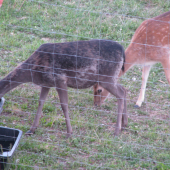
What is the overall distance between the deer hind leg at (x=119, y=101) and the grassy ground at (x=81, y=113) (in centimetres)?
15

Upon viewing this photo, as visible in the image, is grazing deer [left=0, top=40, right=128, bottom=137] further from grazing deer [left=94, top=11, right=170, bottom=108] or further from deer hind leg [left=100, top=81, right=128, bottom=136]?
grazing deer [left=94, top=11, right=170, bottom=108]

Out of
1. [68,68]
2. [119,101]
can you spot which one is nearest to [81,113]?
[119,101]

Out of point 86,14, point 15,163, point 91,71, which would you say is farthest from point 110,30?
point 15,163

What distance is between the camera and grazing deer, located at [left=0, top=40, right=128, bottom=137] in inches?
185

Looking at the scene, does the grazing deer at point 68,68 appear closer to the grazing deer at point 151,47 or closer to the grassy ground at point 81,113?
the grassy ground at point 81,113

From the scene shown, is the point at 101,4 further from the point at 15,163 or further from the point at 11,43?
the point at 15,163

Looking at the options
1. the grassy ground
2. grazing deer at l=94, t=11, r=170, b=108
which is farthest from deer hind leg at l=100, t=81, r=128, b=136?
grazing deer at l=94, t=11, r=170, b=108

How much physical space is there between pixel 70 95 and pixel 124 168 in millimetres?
2354

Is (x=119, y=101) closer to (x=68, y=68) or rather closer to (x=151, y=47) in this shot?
(x=68, y=68)

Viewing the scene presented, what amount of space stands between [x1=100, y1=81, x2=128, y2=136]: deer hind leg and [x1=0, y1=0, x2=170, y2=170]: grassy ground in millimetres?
147

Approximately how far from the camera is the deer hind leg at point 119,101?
495cm

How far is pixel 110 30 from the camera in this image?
775 cm

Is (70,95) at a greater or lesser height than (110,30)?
lesser

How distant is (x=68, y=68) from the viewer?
4746 mm
